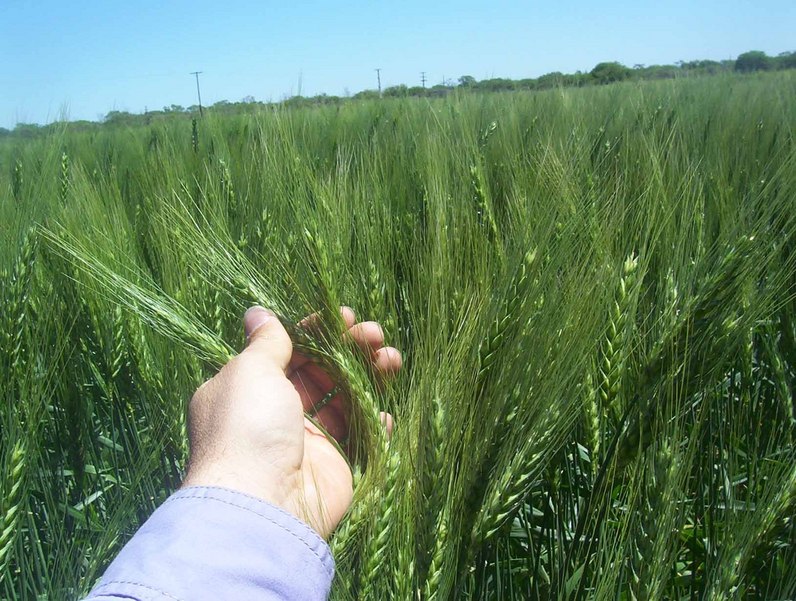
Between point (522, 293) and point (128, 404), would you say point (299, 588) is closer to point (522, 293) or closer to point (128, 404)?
point (522, 293)

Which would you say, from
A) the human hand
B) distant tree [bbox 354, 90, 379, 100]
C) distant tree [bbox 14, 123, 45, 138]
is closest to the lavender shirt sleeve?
the human hand

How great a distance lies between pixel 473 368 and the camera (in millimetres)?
848

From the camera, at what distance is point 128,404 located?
56.6 inches

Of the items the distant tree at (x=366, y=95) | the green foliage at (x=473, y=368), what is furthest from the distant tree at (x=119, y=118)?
the green foliage at (x=473, y=368)

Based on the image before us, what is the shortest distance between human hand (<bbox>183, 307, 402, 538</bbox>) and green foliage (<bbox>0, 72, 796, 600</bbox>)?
5 centimetres

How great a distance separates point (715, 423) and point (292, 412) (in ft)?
2.80

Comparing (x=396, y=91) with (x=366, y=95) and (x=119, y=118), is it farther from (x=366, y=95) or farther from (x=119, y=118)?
(x=119, y=118)

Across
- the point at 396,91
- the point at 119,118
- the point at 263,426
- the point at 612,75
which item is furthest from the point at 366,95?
the point at 612,75

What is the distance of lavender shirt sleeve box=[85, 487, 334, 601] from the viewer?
2.42 feet

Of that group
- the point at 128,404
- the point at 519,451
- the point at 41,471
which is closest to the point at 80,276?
the point at 128,404

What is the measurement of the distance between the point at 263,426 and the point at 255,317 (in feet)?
0.72

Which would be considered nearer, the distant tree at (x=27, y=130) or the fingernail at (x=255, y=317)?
the fingernail at (x=255, y=317)

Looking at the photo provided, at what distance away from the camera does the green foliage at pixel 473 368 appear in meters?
0.82

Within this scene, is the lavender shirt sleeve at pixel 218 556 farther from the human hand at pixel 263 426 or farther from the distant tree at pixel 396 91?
the distant tree at pixel 396 91
